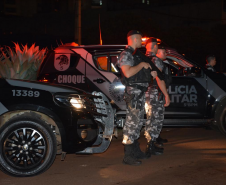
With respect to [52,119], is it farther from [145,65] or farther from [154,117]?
[154,117]

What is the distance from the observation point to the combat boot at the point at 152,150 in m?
6.45

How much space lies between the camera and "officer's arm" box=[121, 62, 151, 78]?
18.6 feet

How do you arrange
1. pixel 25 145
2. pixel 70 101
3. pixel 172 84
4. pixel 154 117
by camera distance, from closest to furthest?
pixel 25 145 → pixel 70 101 → pixel 154 117 → pixel 172 84

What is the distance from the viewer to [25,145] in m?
5.08

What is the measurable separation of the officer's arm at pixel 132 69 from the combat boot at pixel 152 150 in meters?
1.38

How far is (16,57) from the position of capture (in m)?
10.9

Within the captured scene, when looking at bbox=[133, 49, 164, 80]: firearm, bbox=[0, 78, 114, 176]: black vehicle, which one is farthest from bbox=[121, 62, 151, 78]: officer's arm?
bbox=[0, 78, 114, 176]: black vehicle

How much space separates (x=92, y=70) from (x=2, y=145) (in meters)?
3.29

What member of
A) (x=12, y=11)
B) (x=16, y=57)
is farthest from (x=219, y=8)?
(x=12, y=11)

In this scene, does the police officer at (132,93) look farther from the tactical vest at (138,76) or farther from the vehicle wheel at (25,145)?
the vehicle wheel at (25,145)

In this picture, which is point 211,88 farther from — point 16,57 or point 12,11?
point 12,11

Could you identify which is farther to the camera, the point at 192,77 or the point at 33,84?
the point at 192,77

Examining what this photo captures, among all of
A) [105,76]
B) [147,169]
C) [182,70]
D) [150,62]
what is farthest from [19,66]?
[147,169]

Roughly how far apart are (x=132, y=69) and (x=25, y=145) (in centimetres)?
177
